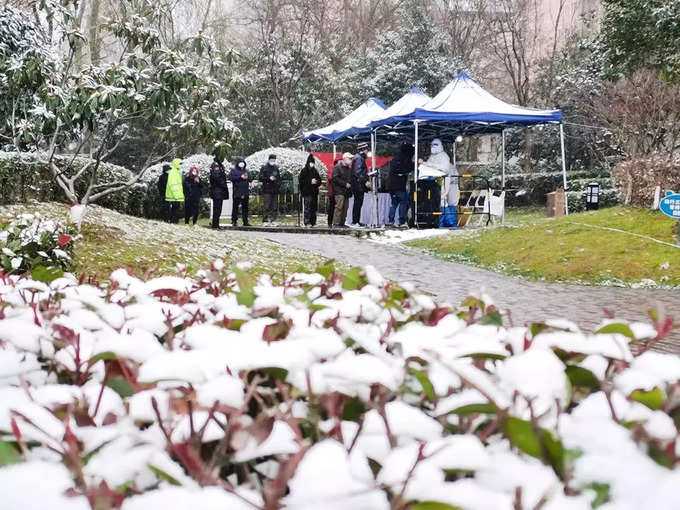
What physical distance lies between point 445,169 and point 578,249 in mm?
5536

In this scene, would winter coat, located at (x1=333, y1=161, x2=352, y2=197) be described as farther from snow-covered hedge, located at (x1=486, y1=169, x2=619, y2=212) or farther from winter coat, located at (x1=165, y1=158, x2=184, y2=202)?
snow-covered hedge, located at (x1=486, y1=169, x2=619, y2=212)

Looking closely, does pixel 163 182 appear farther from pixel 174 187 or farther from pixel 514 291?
pixel 514 291

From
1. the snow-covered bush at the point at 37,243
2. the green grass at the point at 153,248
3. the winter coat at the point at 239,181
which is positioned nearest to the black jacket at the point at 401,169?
the winter coat at the point at 239,181

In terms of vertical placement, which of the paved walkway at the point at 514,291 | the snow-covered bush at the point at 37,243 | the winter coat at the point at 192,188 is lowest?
the paved walkway at the point at 514,291

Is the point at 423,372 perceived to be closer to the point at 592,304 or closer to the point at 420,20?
the point at 592,304

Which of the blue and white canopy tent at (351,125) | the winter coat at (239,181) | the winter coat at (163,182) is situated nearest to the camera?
the winter coat at (239,181)

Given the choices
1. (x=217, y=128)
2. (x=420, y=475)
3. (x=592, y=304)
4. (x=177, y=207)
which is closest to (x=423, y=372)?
(x=420, y=475)

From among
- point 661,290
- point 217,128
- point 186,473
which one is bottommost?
point 661,290

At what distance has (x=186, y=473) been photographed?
32.5 inches

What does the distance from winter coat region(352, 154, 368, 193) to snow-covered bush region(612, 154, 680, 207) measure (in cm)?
536

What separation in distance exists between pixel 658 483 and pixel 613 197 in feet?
75.2

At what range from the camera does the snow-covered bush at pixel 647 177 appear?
12.2m

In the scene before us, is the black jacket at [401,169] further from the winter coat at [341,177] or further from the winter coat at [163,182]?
the winter coat at [163,182]

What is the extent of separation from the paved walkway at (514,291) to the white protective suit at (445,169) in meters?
3.74
